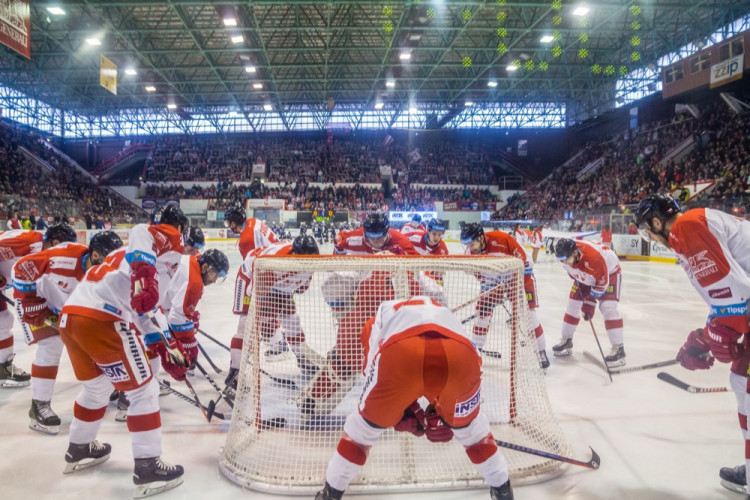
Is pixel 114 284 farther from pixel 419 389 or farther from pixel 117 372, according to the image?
pixel 419 389

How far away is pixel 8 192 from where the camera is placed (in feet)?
58.9

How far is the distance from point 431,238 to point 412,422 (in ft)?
9.41

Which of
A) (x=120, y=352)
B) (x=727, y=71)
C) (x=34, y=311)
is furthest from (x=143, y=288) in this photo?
(x=727, y=71)

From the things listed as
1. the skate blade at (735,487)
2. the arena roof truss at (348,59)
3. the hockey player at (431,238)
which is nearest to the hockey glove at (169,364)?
the hockey player at (431,238)

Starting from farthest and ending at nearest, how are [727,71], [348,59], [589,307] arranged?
[348,59] < [727,71] < [589,307]

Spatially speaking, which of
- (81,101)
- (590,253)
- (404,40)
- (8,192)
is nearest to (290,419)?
(590,253)

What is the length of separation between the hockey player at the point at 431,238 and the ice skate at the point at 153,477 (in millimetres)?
2824

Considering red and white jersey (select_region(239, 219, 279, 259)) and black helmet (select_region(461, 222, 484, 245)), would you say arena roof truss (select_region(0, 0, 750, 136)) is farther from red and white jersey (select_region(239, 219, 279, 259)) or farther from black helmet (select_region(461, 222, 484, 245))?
black helmet (select_region(461, 222, 484, 245))

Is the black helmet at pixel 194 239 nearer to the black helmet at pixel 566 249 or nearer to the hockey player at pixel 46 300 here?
the hockey player at pixel 46 300

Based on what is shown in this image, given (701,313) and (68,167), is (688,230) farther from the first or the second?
(68,167)

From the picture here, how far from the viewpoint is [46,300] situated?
9.89 feet

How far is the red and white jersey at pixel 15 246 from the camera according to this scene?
345 cm

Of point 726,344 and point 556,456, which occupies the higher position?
point 726,344

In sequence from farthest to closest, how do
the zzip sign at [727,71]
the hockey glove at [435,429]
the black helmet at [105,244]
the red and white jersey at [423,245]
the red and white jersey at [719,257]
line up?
the zzip sign at [727,71]
the red and white jersey at [423,245]
the black helmet at [105,244]
the red and white jersey at [719,257]
the hockey glove at [435,429]
